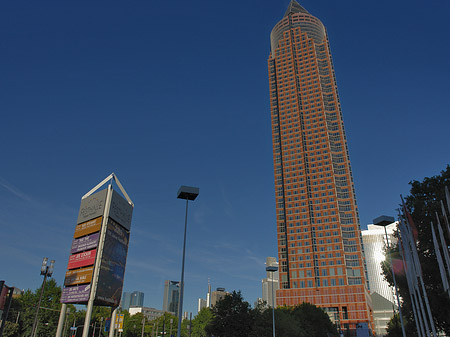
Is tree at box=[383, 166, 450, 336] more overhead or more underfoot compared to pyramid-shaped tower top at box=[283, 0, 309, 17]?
more underfoot

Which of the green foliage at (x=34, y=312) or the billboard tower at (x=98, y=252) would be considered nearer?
the billboard tower at (x=98, y=252)

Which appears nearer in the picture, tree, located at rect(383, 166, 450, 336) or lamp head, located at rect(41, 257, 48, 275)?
tree, located at rect(383, 166, 450, 336)

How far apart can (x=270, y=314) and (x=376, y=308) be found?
493 ft

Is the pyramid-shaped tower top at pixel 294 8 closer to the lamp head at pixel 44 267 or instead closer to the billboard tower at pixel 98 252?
the billboard tower at pixel 98 252

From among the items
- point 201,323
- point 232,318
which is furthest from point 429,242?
point 201,323

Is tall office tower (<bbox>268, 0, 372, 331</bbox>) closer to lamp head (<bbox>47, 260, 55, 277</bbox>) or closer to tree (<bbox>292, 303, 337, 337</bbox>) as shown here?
tree (<bbox>292, 303, 337, 337</bbox>)

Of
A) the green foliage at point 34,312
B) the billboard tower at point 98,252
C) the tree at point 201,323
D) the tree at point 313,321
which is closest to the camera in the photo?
the billboard tower at point 98,252

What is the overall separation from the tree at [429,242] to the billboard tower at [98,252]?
33.2 m

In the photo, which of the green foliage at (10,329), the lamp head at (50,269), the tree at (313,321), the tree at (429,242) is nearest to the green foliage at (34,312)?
the green foliage at (10,329)

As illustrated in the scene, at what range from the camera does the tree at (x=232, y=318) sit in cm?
4675

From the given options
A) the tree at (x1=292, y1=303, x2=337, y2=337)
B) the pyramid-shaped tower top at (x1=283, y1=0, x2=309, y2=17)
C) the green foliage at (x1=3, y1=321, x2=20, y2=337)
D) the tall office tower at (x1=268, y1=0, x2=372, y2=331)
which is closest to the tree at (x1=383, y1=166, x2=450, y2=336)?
the tree at (x1=292, y1=303, x2=337, y2=337)

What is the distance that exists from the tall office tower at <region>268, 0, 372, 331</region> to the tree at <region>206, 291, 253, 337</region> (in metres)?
84.1

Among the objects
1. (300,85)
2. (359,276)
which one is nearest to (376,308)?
(359,276)

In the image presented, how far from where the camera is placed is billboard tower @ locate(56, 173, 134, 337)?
3491cm
